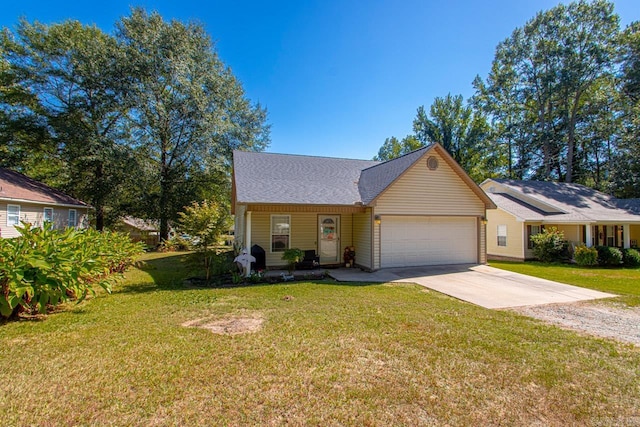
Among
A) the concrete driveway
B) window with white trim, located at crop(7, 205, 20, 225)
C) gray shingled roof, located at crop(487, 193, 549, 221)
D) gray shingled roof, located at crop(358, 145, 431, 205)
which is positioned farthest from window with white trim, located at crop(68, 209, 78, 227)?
gray shingled roof, located at crop(487, 193, 549, 221)

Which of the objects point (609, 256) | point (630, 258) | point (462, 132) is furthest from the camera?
point (462, 132)

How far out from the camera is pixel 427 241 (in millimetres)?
12516

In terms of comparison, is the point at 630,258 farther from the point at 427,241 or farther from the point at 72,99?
the point at 72,99

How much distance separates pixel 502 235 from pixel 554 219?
8.37 feet

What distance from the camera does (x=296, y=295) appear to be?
7.79 metres

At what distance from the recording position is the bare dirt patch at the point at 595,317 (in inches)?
208

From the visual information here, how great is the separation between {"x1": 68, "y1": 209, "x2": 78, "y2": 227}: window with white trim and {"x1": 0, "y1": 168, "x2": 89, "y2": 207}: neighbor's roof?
883 millimetres

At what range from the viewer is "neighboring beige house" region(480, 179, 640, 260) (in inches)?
612

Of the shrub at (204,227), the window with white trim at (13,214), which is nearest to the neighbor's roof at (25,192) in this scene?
the window with white trim at (13,214)

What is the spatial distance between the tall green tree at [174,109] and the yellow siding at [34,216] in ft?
16.7

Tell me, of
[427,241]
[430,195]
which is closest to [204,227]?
[430,195]

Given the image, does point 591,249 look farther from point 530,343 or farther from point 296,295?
point 296,295

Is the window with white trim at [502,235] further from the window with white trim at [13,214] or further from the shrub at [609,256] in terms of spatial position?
the window with white trim at [13,214]

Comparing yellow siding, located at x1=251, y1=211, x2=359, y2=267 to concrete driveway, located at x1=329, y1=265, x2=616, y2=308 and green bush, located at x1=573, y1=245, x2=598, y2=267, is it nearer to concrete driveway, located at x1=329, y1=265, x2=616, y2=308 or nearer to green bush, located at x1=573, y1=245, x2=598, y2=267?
concrete driveway, located at x1=329, y1=265, x2=616, y2=308
